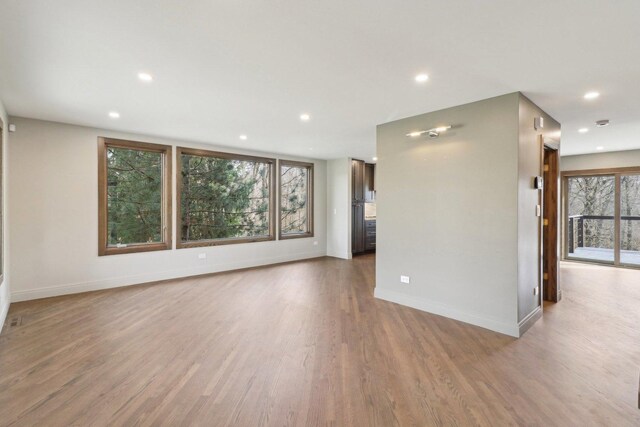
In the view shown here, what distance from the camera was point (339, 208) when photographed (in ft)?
26.2

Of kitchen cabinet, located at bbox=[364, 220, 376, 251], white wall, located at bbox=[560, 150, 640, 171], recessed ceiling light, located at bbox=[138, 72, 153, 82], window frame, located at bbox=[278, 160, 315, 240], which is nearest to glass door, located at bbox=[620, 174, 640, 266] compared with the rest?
white wall, located at bbox=[560, 150, 640, 171]

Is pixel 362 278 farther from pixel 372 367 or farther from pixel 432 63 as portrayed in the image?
pixel 432 63

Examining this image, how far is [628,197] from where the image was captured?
261 inches

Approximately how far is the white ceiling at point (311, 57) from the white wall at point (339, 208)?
361 cm

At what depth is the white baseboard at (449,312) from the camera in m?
3.26

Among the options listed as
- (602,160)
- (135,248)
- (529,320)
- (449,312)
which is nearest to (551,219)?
(529,320)

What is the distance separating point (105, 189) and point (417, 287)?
506 cm

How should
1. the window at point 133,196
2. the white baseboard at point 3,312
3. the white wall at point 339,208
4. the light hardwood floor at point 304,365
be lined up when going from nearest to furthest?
the light hardwood floor at point 304,365, the white baseboard at point 3,312, the window at point 133,196, the white wall at point 339,208

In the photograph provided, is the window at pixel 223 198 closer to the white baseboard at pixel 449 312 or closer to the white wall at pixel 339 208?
the white wall at pixel 339 208

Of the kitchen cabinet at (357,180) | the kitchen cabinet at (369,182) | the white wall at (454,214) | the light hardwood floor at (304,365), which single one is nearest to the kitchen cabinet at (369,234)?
the kitchen cabinet at (369,182)

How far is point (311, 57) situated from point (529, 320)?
3.62 metres

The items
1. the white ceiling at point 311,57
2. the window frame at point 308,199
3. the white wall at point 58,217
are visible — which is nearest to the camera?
the white ceiling at point 311,57

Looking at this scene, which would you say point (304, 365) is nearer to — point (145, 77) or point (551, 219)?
point (145, 77)

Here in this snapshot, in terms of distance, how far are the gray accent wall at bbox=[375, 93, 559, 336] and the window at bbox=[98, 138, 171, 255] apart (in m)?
4.01
